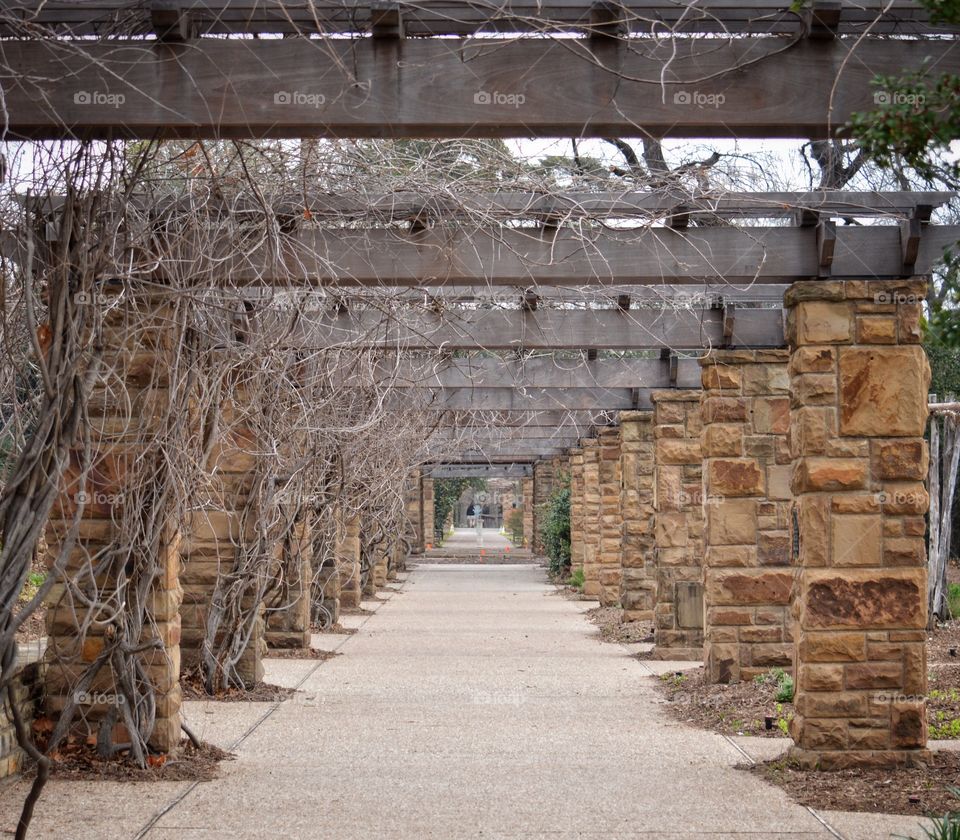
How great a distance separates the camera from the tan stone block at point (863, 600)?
7562 mm

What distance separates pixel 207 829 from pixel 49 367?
2.19 metres

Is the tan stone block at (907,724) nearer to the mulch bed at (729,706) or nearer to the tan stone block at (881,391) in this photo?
the mulch bed at (729,706)

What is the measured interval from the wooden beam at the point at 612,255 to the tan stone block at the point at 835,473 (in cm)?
115

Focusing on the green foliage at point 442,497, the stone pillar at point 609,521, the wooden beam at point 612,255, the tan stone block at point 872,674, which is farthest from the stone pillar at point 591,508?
the green foliage at point 442,497

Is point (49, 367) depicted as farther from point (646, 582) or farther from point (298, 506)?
point (646, 582)

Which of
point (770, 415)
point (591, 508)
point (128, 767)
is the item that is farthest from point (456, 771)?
point (591, 508)

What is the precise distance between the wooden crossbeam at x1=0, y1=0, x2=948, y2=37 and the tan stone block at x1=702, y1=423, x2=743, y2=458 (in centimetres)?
569

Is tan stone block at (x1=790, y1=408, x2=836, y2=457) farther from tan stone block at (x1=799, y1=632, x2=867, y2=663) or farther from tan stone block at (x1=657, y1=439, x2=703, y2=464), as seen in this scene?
tan stone block at (x1=657, y1=439, x2=703, y2=464)

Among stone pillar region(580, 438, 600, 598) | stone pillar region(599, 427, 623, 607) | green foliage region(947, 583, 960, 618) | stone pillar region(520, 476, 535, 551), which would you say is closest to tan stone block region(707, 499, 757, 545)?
green foliage region(947, 583, 960, 618)

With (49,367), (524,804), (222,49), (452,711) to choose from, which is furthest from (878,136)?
(452,711)

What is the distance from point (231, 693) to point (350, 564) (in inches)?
346

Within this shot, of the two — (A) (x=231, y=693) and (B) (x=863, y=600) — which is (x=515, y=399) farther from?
(B) (x=863, y=600)

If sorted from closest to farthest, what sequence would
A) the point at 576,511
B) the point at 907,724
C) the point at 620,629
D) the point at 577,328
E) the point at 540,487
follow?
the point at 907,724 < the point at 577,328 < the point at 620,629 < the point at 576,511 < the point at 540,487

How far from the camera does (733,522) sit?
10914 mm
